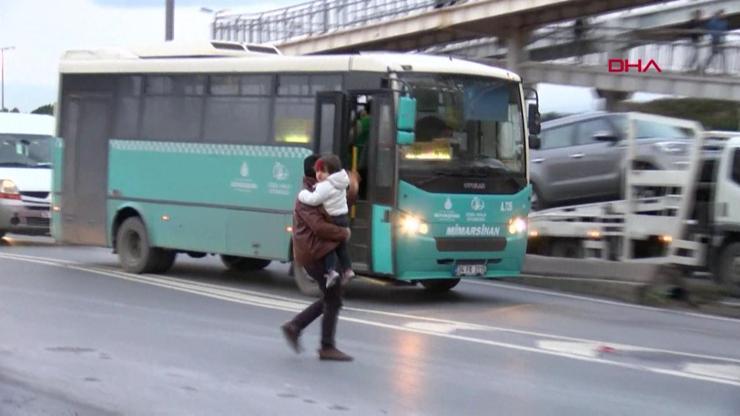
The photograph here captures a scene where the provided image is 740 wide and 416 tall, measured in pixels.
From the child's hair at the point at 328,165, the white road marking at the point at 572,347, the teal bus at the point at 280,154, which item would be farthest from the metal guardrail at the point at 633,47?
the child's hair at the point at 328,165

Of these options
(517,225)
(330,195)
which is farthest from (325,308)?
(517,225)

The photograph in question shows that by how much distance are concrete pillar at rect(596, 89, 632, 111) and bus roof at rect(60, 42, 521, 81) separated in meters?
22.9

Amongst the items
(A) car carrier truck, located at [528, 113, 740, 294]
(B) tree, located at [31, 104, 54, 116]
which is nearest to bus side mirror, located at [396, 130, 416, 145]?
(A) car carrier truck, located at [528, 113, 740, 294]

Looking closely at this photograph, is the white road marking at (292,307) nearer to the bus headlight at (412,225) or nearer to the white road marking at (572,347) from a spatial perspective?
the white road marking at (572,347)

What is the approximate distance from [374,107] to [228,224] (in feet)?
9.93

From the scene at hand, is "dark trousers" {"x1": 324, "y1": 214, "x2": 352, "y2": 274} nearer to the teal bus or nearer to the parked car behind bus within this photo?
the teal bus

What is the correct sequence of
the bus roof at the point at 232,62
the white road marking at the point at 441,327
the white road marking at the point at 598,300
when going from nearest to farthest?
the white road marking at the point at 441,327, the bus roof at the point at 232,62, the white road marking at the point at 598,300

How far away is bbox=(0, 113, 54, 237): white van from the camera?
22.1m

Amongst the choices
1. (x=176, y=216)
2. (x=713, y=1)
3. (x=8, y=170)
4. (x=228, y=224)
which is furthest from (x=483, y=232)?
(x=713, y=1)

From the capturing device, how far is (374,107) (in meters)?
14.2

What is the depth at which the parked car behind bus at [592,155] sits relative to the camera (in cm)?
1830

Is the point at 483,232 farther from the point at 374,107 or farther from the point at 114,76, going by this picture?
the point at 114,76

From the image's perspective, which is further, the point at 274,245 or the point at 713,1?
the point at 713,1

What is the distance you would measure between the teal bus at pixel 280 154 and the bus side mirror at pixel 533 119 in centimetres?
4
